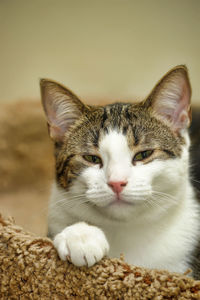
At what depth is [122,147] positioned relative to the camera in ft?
3.19

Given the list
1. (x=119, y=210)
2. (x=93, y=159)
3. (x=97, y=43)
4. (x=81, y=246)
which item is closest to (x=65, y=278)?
(x=81, y=246)

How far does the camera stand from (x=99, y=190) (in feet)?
3.00

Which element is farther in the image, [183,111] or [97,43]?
[97,43]

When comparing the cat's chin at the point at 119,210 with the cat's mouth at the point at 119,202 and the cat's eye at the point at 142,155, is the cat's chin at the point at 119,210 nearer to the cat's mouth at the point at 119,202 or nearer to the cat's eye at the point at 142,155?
the cat's mouth at the point at 119,202

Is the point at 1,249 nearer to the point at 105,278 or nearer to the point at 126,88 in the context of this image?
the point at 105,278

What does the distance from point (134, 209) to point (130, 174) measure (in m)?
0.11

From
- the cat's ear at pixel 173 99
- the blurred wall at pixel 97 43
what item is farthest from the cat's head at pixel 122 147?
the blurred wall at pixel 97 43

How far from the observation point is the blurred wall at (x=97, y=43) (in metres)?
2.04

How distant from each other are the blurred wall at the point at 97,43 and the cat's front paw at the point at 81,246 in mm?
1406

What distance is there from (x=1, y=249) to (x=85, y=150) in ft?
1.21

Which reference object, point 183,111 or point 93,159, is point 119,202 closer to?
point 93,159

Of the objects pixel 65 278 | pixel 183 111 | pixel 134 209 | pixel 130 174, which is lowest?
pixel 65 278

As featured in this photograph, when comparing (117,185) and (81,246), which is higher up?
(117,185)

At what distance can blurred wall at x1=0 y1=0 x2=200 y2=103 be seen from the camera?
6.69 feet
